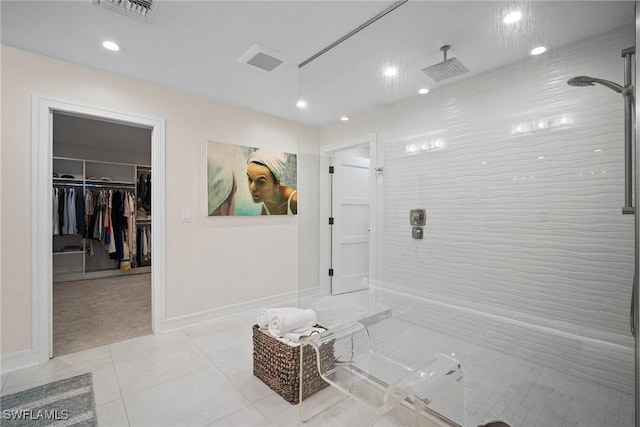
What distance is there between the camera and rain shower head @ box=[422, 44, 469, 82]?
1808 mm

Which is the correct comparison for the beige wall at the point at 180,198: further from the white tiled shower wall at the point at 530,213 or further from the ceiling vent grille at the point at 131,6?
the white tiled shower wall at the point at 530,213

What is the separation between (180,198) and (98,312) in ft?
6.01

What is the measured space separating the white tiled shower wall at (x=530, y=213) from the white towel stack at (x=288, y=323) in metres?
0.73

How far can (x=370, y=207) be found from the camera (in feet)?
7.85

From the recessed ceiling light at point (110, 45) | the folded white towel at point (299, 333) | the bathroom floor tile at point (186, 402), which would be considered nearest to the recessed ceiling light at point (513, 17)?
the folded white towel at point (299, 333)

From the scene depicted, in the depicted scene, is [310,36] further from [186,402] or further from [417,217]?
[186,402]

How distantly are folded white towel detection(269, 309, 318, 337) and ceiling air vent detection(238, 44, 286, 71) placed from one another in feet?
6.39

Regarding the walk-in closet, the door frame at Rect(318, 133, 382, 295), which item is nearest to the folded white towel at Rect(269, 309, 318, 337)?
the door frame at Rect(318, 133, 382, 295)

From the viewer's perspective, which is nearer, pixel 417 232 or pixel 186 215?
pixel 417 232

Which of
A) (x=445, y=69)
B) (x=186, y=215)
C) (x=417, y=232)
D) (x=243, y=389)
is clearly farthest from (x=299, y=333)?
(x=445, y=69)

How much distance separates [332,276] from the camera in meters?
2.91

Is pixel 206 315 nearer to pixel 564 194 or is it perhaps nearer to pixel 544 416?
pixel 544 416

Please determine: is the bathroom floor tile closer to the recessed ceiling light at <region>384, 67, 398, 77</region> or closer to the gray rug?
the gray rug

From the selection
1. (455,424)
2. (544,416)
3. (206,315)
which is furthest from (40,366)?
(544,416)
